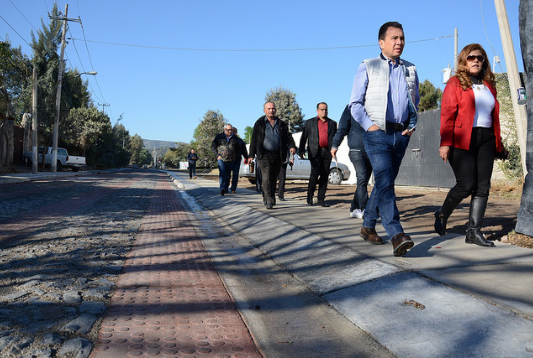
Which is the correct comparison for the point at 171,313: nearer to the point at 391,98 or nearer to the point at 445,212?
the point at 391,98

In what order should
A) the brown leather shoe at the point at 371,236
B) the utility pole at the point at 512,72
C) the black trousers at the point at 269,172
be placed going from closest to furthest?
the brown leather shoe at the point at 371,236 < the utility pole at the point at 512,72 < the black trousers at the point at 269,172

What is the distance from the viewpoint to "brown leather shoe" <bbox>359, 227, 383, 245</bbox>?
13.5 feet

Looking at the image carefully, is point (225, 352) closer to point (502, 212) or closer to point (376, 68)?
point (376, 68)

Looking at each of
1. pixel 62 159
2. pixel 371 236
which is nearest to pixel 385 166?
pixel 371 236

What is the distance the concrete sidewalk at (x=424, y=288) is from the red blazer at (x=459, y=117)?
0.99 meters

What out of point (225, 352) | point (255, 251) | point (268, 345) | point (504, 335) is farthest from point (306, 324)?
point (255, 251)

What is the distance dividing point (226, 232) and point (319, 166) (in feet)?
8.96

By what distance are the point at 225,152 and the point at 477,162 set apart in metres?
8.09

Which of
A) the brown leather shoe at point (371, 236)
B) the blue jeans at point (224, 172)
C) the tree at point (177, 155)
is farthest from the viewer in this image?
the tree at point (177, 155)

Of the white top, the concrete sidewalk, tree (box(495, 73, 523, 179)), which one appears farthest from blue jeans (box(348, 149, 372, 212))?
tree (box(495, 73, 523, 179))

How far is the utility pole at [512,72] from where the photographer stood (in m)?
5.80

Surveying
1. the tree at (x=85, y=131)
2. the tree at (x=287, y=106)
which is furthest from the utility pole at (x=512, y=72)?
the tree at (x=287, y=106)

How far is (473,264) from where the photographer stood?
3.30 metres

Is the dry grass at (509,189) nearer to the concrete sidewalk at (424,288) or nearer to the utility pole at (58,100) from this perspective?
the concrete sidewalk at (424,288)
